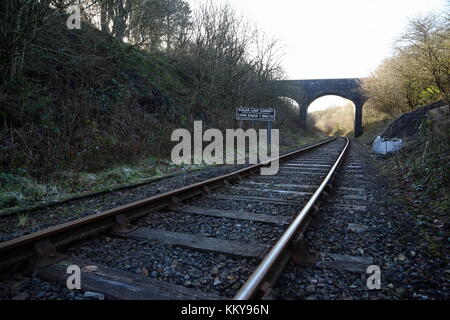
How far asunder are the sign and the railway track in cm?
809

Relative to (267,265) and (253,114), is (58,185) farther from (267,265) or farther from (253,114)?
(253,114)

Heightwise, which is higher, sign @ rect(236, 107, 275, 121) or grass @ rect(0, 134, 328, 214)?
sign @ rect(236, 107, 275, 121)

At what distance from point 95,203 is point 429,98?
13544 mm

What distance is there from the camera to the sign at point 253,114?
462 inches

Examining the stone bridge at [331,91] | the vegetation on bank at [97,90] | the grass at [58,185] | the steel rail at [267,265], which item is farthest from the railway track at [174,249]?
the stone bridge at [331,91]

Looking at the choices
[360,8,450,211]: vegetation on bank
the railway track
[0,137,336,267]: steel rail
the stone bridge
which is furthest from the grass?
the stone bridge

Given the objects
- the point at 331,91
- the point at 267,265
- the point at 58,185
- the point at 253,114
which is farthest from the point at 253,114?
the point at 331,91

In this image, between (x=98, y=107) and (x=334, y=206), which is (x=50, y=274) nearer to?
(x=334, y=206)

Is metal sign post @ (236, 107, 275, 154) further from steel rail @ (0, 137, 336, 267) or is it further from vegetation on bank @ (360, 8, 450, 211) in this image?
steel rail @ (0, 137, 336, 267)

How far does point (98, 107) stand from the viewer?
26.9ft

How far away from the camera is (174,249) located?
256cm

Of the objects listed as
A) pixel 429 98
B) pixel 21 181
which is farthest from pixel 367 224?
pixel 429 98

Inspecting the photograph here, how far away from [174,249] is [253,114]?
10.1 metres

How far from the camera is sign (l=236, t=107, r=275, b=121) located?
1173cm
